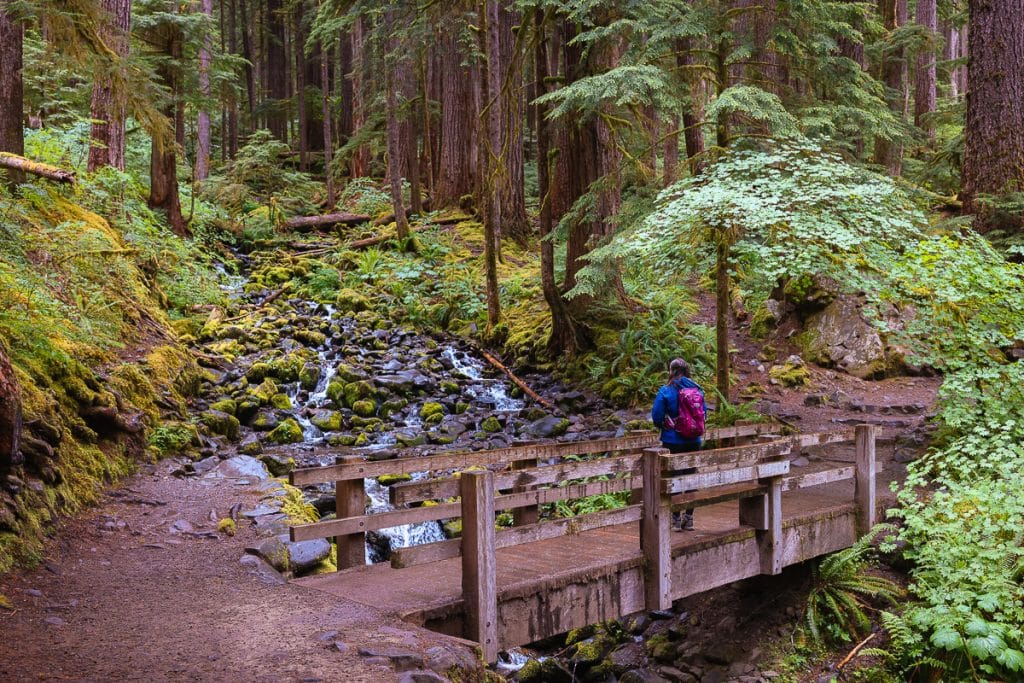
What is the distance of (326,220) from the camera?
81.3 ft

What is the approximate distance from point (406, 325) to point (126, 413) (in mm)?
9204

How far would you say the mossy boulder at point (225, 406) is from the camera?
1223 cm

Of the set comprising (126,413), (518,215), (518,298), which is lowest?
(126,413)

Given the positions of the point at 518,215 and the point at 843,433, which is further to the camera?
the point at 518,215

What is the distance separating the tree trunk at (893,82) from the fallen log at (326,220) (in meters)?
15.1

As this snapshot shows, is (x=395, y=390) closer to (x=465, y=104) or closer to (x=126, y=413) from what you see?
(x=126, y=413)

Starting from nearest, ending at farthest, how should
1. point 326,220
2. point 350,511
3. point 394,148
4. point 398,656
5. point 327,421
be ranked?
point 398,656, point 350,511, point 327,421, point 394,148, point 326,220

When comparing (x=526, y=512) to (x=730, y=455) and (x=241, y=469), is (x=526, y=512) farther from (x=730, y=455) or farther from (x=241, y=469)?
(x=241, y=469)

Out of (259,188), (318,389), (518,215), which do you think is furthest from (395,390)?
(259,188)

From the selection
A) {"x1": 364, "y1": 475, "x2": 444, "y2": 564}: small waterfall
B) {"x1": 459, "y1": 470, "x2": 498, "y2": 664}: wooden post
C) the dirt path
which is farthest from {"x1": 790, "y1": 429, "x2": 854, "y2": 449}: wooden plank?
the dirt path

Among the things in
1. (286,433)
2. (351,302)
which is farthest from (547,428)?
(351,302)

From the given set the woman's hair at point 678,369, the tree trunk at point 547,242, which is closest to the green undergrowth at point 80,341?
the woman's hair at point 678,369

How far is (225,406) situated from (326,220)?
1342 cm

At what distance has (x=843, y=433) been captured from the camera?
8.30 metres
